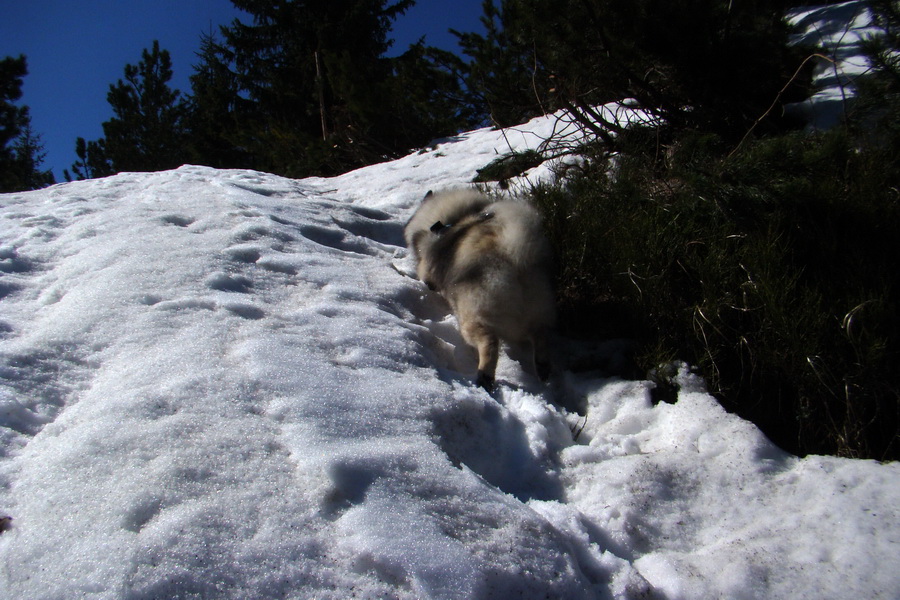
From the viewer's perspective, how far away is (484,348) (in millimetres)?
2814

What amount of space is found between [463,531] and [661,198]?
9.08ft

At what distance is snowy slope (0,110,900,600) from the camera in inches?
52.1

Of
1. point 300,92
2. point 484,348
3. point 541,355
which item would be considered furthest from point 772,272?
point 300,92

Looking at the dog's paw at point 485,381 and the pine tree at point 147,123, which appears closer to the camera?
the dog's paw at point 485,381

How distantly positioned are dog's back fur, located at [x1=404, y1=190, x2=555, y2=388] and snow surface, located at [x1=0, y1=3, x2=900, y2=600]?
205 millimetres

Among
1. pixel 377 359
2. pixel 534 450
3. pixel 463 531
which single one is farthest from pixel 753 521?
pixel 377 359

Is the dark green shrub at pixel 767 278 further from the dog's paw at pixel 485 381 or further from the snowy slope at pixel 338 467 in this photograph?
the dog's paw at pixel 485 381

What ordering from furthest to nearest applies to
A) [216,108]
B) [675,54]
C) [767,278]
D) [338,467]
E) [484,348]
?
[216,108] < [675,54] < [484,348] < [767,278] < [338,467]

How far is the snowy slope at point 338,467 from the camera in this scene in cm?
132

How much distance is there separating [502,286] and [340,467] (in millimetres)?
1523

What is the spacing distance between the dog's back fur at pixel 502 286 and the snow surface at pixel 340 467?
205 mm

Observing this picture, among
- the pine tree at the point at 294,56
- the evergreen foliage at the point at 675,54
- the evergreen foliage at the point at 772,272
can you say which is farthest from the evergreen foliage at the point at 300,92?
the evergreen foliage at the point at 772,272

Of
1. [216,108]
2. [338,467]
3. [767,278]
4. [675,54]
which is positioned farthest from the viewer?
[216,108]

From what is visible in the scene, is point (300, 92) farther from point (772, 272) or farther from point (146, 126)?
Answer: point (772, 272)
